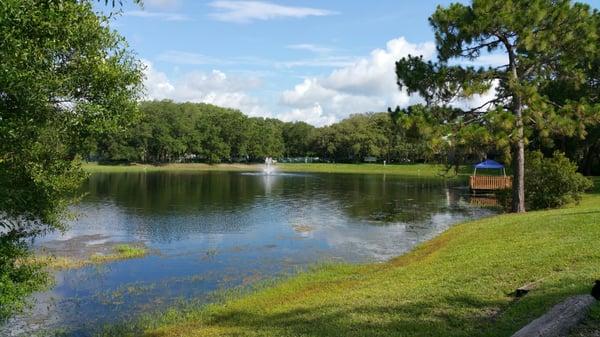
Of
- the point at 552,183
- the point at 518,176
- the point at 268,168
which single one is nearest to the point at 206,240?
the point at 518,176

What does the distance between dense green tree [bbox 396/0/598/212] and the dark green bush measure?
133 inches

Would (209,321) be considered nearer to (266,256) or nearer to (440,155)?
(266,256)

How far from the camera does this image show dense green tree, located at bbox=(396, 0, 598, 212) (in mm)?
20922

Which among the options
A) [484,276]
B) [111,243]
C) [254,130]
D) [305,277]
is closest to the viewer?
[484,276]

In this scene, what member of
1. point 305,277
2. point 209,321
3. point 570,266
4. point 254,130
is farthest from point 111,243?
point 254,130

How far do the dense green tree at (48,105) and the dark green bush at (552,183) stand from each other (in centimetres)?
2230

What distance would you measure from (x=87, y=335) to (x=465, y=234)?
13.5m

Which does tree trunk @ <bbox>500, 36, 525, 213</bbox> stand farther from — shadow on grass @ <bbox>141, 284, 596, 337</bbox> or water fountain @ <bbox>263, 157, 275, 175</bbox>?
water fountain @ <bbox>263, 157, 275, 175</bbox>

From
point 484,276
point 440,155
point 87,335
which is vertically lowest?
point 87,335

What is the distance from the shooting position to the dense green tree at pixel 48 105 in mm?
8172

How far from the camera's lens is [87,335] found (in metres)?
11.6

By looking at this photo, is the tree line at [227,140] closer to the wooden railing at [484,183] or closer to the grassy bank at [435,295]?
the wooden railing at [484,183]

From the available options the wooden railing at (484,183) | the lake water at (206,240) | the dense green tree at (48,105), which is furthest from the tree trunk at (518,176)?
the wooden railing at (484,183)

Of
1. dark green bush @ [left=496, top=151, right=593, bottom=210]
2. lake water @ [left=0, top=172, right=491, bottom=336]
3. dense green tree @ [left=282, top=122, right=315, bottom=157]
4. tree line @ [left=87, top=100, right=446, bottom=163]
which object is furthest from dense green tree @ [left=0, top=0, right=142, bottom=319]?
dense green tree @ [left=282, top=122, right=315, bottom=157]
